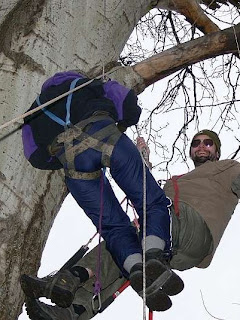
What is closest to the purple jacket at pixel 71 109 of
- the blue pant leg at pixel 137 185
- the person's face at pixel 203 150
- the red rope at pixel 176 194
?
the blue pant leg at pixel 137 185

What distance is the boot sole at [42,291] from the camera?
3.05 meters

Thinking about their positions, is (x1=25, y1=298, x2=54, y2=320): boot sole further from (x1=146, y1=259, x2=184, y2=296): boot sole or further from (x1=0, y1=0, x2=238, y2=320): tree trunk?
(x1=146, y1=259, x2=184, y2=296): boot sole

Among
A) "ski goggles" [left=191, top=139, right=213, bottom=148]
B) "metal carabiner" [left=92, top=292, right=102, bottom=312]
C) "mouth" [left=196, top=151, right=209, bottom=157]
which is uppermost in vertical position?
"ski goggles" [left=191, top=139, right=213, bottom=148]

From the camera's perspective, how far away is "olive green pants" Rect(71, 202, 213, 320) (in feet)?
11.2

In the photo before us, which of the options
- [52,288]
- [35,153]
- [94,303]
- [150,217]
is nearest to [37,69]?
[35,153]

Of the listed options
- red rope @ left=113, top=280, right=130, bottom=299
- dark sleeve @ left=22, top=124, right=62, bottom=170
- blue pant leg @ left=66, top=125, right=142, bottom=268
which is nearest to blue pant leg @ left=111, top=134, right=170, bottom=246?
blue pant leg @ left=66, top=125, right=142, bottom=268

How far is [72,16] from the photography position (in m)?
3.73

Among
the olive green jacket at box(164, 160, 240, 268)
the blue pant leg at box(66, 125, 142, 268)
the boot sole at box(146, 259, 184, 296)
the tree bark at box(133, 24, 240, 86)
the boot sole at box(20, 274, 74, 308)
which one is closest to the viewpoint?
the boot sole at box(146, 259, 184, 296)

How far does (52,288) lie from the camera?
3113 mm

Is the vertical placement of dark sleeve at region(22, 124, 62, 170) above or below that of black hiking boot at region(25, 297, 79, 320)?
above

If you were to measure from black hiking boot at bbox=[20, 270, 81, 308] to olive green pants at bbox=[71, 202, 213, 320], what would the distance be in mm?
367

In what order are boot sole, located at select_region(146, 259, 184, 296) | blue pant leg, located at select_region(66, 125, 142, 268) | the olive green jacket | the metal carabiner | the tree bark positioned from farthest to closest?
the tree bark, the olive green jacket, the metal carabiner, blue pant leg, located at select_region(66, 125, 142, 268), boot sole, located at select_region(146, 259, 184, 296)

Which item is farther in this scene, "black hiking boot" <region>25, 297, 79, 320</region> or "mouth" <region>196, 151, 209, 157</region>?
"mouth" <region>196, 151, 209, 157</region>

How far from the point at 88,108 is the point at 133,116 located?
0.22m
